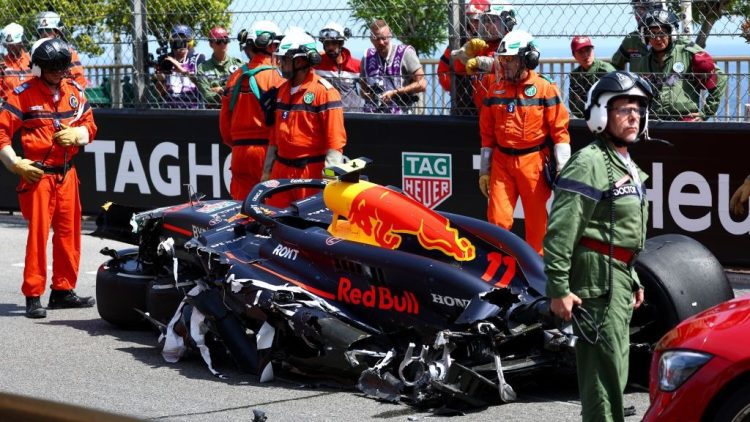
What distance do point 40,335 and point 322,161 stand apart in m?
2.52

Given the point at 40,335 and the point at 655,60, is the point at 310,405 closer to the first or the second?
the point at 40,335

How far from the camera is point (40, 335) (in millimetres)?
8492

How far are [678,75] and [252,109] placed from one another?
3406 mm

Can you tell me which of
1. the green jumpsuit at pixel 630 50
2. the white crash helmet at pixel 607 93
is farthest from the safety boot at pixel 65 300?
the white crash helmet at pixel 607 93

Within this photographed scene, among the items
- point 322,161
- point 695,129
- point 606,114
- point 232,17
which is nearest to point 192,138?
point 232,17

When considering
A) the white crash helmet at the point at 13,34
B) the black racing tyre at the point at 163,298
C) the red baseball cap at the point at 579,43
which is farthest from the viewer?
the white crash helmet at the point at 13,34

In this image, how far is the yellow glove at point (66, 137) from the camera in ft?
30.0

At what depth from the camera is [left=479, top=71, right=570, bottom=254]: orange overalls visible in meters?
9.27

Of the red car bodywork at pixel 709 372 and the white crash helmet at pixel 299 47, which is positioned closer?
the red car bodywork at pixel 709 372

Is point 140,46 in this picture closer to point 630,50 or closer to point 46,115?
point 46,115

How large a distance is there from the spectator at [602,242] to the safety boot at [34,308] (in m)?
5.13

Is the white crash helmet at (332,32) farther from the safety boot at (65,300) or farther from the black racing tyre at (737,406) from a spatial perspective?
the black racing tyre at (737,406)

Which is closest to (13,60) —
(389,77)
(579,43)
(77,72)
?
(77,72)

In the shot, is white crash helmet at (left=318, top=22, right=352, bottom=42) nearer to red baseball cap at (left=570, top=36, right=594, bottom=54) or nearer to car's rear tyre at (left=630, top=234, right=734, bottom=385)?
red baseball cap at (left=570, top=36, right=594, bottom=54)
